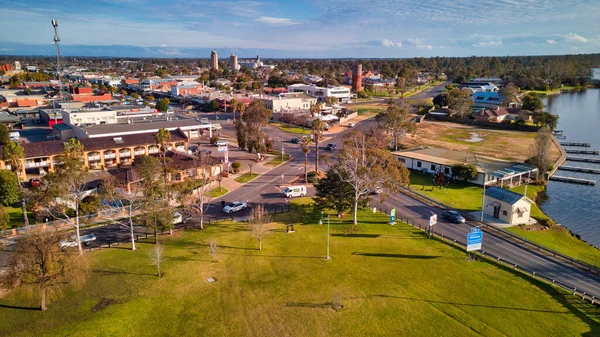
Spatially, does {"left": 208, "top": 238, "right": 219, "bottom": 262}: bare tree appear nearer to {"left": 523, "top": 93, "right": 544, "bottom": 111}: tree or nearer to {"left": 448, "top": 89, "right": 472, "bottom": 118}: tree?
{"left": 448, "top": 89, "right": 472, "bottom": 118}: tree

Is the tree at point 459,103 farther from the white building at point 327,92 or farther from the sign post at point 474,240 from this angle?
the sign post at point 474,240

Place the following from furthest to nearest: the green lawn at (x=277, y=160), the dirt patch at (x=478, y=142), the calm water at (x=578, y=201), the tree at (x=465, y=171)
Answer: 1. the dirt patch at (x=478, y=142)
2. the green lawn at (x=277, y=160)
3. the tree at (x=465, y=171)
4. the calm water at (x=578, y=201)

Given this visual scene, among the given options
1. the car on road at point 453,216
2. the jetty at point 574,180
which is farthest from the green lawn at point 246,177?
the jetty at point 574,180

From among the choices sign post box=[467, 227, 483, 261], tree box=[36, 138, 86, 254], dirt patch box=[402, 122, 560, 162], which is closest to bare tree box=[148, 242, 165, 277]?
tree box=[36, 138, 86, 254]

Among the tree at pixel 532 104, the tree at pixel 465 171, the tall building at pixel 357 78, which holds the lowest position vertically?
the tree at pixel 465 171

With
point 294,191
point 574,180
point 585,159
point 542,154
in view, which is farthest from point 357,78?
point 294,191
